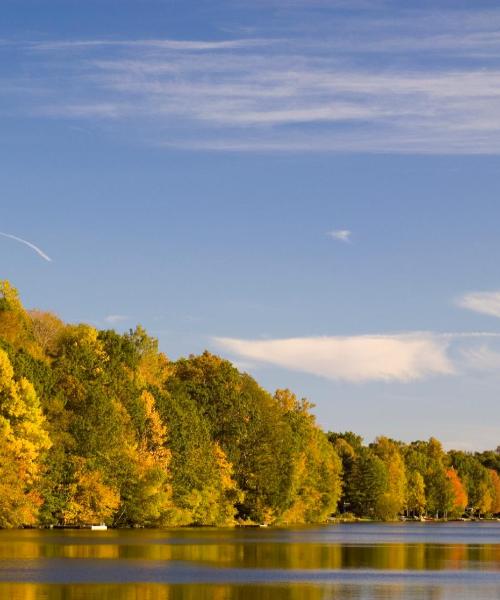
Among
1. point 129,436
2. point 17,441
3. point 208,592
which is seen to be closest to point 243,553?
point 208,592

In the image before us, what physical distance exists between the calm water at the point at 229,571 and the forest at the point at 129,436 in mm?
20274

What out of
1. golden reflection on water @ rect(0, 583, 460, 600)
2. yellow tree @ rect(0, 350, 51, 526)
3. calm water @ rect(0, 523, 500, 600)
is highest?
yellow tree @ rect(0, 350, 51, 526)

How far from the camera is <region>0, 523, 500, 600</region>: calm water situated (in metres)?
46.1

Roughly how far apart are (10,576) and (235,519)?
369 ft

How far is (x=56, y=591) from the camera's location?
1759 inches

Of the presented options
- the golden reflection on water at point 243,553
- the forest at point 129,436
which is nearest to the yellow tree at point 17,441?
the forest at point 129,436

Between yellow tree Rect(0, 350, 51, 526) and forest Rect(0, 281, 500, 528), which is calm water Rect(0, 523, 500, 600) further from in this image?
forest Rect(0, 281, 500, 528)

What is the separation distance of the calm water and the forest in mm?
20274

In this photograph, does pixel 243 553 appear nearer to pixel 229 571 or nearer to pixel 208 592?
pixel 229 571

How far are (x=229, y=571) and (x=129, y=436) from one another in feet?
233

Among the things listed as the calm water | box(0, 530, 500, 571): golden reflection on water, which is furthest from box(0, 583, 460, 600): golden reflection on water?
box(0, 530, 500, 571): golden reflection on water

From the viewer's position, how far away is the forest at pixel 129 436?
11032 centimetres

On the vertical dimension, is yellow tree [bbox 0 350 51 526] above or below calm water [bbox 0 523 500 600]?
above

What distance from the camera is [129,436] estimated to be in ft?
422
